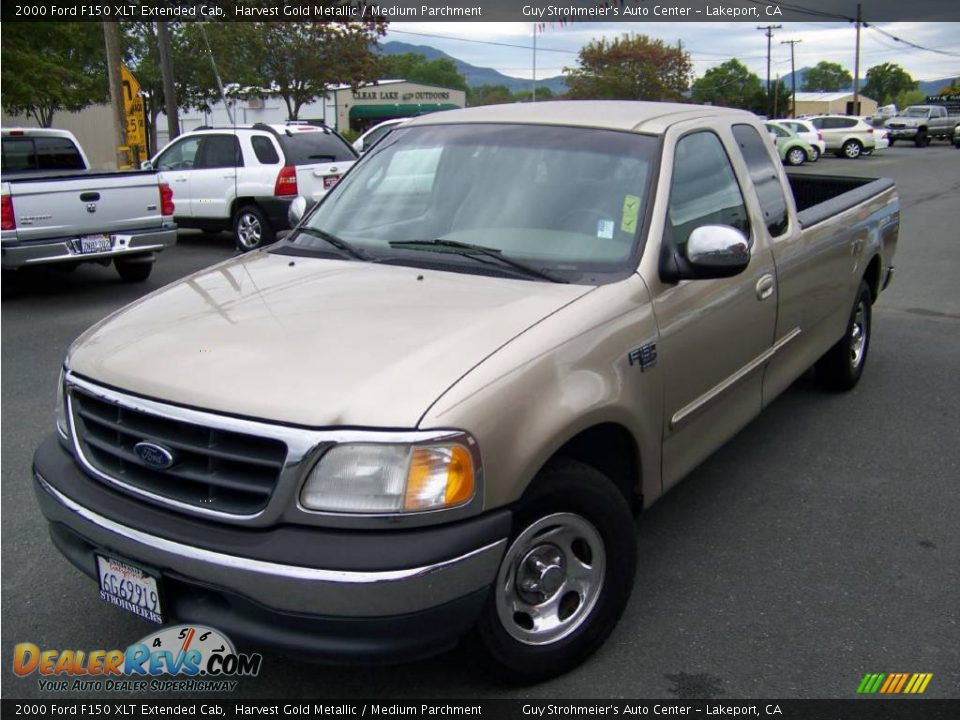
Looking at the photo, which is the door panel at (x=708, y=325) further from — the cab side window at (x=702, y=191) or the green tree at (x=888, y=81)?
the green tree at (x=888, y=81)

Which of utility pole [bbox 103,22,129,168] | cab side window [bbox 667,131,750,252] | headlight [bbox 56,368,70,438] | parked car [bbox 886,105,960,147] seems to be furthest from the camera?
parked car [bbox 886,105,960,147]

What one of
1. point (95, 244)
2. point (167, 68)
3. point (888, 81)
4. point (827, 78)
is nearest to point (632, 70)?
point (167, 68)

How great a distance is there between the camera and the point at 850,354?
238 inches

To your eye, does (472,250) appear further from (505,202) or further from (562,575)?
(562,575)

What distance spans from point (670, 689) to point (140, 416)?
1.91 meters

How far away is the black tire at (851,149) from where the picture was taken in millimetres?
36812

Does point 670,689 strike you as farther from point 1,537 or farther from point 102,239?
point 102,239

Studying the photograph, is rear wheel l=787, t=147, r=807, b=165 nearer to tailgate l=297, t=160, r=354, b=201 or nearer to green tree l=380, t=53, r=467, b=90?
tailgate l=297, t=160, r=354, b=201

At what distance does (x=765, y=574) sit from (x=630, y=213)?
5.17ft

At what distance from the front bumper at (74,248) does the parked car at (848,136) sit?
32.4 meters

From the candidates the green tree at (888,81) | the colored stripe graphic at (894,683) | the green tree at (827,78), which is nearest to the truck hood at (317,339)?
the colored stripe graphic at (894,683)

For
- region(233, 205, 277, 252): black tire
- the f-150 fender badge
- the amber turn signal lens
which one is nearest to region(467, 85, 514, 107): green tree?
region(233, 205, 277, 252): black tire

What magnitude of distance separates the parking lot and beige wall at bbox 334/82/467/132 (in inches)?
2702

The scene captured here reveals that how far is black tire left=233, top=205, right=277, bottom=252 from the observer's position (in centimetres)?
1352
